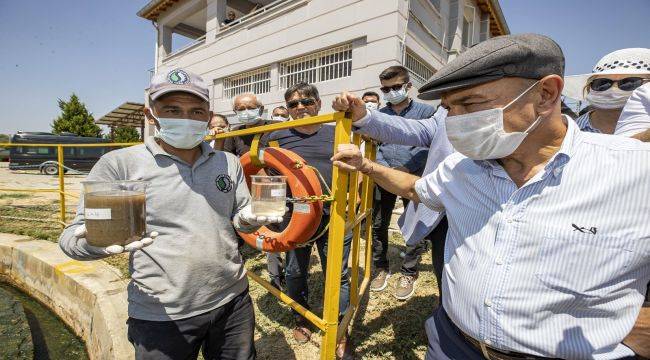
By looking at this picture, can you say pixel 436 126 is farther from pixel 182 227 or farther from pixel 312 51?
pixel 312 51

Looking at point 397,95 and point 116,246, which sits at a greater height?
point 397,95

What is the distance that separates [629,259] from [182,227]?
4.96ft

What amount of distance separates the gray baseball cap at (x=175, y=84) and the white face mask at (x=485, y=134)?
108 centimetres

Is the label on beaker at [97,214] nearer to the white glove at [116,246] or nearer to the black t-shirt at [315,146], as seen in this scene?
the white glove at [116,246]

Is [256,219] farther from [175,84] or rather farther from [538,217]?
[538,217]

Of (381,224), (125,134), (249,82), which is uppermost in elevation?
(249,82)

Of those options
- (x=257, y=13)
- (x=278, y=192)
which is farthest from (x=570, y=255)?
(x=257, y=13)

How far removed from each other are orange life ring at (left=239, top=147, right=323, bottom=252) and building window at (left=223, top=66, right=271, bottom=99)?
909 centimetres

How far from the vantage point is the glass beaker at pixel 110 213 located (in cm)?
102

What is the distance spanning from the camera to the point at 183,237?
1.36 metres

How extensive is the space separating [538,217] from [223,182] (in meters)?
1.27

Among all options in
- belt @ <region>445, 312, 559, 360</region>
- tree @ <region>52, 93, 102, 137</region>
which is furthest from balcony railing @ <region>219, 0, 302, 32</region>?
tree @ <region>52, 93, 102, 137</region>

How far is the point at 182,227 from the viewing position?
4.49ft

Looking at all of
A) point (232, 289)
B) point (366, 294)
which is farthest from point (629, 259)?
point (366, 294)
